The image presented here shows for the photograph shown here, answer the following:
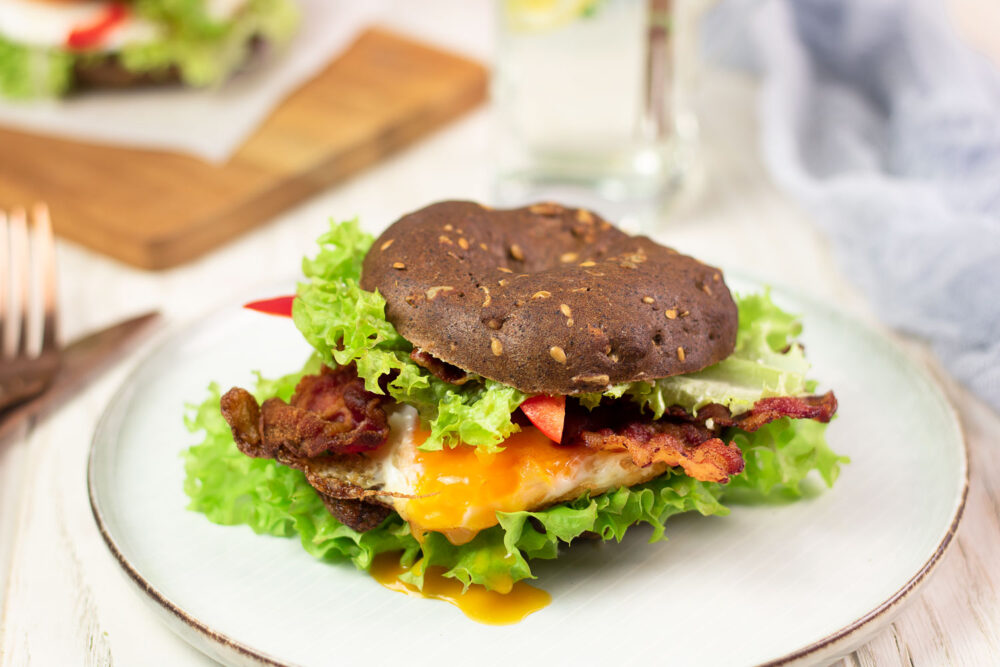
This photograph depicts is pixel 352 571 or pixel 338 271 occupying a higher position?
pixel 338 271

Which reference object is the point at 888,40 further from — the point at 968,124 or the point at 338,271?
the point at 338,271

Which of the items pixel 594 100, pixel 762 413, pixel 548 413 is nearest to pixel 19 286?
pixel 548 413

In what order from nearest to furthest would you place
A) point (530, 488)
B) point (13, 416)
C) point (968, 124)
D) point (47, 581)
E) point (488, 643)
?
point (488, 643) → point (530, 488) → point (47, 581) → point (13, 416) → point (968, 124)

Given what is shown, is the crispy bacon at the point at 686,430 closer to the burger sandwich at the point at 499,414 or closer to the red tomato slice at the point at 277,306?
the burger sandwich at the point at 499,414

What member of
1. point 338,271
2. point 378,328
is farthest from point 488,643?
point 338,271

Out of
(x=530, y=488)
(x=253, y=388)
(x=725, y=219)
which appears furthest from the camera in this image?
(x=725, y=219)

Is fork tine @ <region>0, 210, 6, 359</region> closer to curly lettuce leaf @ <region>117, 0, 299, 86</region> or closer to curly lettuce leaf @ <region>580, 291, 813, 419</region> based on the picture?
curly lettuce leaf @ <region>117, 0, 299, 86</region>

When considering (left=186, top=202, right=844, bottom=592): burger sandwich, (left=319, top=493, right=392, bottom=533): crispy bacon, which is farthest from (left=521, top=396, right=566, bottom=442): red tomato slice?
(left=319, top=493, right=392, bottom=533): crispy bacon
